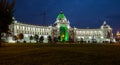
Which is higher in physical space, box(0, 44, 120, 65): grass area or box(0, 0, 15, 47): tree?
box(0, 0, 15, 47): tree

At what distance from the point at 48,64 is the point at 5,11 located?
1062 inches

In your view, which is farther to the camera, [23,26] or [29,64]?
[23,26]

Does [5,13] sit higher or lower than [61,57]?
higher

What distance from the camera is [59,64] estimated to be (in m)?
13.1

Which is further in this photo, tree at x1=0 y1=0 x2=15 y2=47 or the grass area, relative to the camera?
tree at x1=0 y1=0 x2=15 y2=47

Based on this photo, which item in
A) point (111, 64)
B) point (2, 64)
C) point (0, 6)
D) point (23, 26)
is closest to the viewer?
point (111, 64)

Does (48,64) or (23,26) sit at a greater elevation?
(23,26)

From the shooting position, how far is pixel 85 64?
510 inches

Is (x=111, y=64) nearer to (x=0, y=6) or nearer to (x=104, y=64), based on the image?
(x=104, y=64)

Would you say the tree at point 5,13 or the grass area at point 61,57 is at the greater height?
the tree at point 5,13

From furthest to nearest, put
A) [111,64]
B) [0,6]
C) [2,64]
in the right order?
[0,6]
[2,64]
[111,64]

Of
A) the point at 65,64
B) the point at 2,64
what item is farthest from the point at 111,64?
the point at 2,64

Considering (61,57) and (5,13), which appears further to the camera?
(5,13)

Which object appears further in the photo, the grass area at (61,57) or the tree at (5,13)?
the tree at (5,13)
